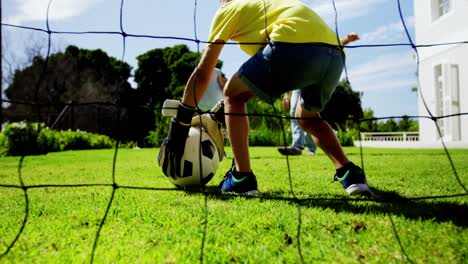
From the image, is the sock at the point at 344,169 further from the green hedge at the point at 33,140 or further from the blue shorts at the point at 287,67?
the green hedge at the point at 33,140

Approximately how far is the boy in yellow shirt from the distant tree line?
10.8 m

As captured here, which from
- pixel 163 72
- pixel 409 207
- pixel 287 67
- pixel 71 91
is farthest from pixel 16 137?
pixel 163 72

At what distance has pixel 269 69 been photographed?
1859 mm

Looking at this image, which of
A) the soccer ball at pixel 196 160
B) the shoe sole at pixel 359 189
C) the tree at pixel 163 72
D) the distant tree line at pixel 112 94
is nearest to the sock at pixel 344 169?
the shoe sole at pixel 359 189

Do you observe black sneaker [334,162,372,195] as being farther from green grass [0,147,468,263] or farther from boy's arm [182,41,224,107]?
boy's arm [182,41,224,107]

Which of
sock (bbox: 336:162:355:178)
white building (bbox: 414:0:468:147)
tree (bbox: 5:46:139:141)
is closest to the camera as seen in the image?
sock (bbox: 336:162:355:178)

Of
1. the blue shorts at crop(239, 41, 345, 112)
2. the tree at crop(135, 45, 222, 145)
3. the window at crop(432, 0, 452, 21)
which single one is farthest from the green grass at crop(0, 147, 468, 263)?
the tree at crop(135, 45, 222, 145)

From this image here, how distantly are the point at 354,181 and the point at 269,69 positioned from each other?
0.86 meters

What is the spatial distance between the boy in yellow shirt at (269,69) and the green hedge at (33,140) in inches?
217

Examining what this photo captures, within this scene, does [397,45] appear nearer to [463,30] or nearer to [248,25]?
[248,25]

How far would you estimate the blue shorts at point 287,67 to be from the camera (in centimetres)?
186

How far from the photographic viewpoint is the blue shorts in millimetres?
1859

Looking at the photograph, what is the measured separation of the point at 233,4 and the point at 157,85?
23635 mm

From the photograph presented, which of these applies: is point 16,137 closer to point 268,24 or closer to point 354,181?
point 268,24
